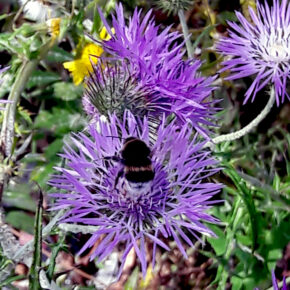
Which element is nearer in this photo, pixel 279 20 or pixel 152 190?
pixel 152 190

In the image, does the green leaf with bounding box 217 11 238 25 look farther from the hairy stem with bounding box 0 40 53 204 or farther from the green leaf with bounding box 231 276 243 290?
the green leaf with bounding box 231 276 243 290

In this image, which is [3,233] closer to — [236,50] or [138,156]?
[138,156]

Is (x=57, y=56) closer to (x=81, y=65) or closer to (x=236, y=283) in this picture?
(x=81, y=65)

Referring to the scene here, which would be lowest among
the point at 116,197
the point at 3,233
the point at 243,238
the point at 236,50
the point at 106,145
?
the point at 243,238

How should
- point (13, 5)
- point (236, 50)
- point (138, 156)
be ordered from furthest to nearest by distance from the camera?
point (13, 5)
point (236, 50)
point (138, 156)

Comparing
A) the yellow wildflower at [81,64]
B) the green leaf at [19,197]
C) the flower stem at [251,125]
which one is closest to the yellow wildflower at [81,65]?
the yellow wildflower at [81,64]

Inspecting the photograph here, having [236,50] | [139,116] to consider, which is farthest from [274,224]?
[139,116]
